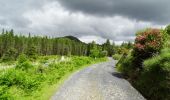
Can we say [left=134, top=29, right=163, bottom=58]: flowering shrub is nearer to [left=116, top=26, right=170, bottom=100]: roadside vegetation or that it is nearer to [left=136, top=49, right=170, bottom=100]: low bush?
[left=116, top=26, right=170, bottom=100]: roadside vegetation

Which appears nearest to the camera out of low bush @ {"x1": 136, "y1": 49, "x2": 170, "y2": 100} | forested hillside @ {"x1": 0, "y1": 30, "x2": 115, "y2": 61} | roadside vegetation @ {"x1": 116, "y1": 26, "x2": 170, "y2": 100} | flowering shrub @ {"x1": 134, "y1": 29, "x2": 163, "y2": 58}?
low bush @ {"x1": 136, "y1": 49, "x2": 170, "y2": 100}

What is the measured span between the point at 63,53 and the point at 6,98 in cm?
15786

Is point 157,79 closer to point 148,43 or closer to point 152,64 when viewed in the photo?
point 152,64

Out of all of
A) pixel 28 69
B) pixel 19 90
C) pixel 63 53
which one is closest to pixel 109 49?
pixel 63 53

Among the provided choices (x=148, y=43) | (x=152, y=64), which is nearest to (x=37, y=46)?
(x=148, y=43)

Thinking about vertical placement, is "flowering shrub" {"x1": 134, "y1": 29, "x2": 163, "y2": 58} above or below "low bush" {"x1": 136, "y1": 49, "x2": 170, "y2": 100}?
above

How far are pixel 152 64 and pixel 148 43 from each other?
661 centimetres

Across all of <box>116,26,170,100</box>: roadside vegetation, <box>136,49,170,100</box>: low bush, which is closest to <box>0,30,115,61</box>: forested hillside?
<box>116,26,170,100</box>: roadside vegetation

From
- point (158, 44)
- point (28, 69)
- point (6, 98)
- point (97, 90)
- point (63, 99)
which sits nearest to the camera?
point (6, 98)

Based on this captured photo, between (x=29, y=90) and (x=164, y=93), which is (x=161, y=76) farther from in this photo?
(x=29, y=90)

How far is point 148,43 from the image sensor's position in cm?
2612

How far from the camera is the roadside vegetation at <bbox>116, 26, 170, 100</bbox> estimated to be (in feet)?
55.9

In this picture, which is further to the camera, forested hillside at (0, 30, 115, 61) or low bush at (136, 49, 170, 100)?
forested hillside at (0, 30, 115, 61)

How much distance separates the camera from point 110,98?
1747cm
